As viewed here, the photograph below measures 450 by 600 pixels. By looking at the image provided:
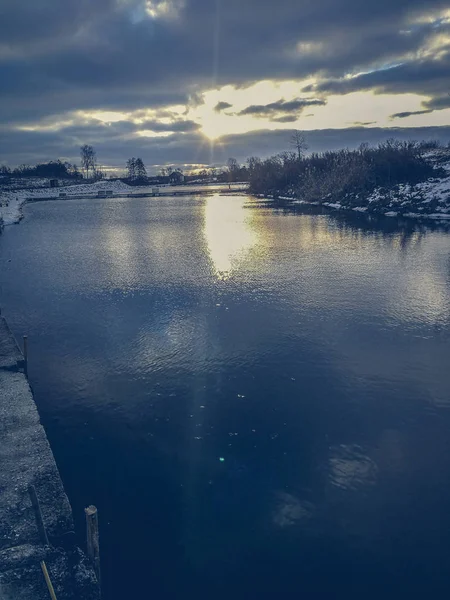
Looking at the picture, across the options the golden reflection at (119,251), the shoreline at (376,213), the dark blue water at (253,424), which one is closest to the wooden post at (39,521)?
the dark blue water at (253,424)

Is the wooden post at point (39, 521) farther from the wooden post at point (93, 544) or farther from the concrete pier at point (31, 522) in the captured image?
the wooden post at point (93, 544)

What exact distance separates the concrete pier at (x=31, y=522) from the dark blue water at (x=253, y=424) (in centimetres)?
136

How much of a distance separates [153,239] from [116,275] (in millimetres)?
33570

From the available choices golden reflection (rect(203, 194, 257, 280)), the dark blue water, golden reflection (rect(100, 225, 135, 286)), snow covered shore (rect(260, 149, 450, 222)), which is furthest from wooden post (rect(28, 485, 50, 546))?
snow covered shore (rect(260, 149, 450, 222))

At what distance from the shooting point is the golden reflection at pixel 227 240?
67188 millimetres

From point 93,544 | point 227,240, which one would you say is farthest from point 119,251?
point 93,544

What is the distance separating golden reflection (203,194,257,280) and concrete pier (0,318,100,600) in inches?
1473

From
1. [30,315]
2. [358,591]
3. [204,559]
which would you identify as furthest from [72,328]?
[358,591]

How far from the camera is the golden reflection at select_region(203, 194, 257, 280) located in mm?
67188

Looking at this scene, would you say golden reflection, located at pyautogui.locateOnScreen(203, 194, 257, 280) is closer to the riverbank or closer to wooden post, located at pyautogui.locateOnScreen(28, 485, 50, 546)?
the riverbank

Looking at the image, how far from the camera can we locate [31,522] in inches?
747

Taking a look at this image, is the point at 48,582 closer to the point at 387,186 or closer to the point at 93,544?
the point at 93,544

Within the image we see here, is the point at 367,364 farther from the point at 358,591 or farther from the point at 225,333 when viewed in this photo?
the point at 358,591

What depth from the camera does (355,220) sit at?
114750 mm
